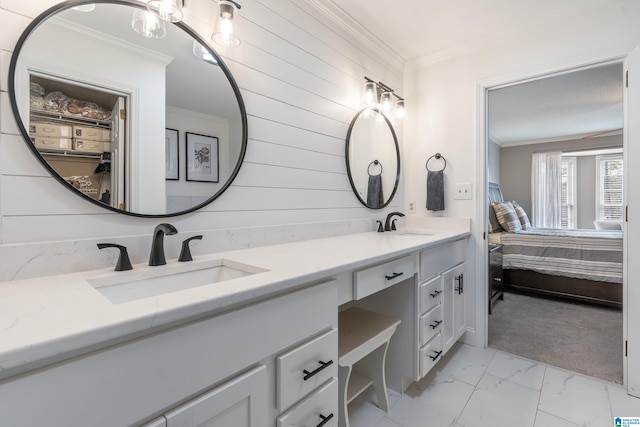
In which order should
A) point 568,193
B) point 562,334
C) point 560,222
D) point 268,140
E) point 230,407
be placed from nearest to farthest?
point 230,407, point 268,140, point 562,334, point 560,222, point 568,193

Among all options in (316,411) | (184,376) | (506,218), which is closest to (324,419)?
(316,411)

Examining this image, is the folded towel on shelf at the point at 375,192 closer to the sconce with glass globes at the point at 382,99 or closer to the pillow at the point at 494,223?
the sconce with glass globes at the point at 382,99

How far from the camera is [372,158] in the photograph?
226 centimetres

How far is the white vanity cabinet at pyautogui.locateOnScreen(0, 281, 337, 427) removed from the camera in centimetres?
50

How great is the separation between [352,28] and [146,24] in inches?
52.7

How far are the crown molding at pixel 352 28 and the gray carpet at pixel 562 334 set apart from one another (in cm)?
234

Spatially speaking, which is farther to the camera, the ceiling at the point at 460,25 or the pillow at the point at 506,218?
the pillow at the point at 506,218

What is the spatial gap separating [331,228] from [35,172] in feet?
4.40

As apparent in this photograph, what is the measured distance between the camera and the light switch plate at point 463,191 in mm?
2307

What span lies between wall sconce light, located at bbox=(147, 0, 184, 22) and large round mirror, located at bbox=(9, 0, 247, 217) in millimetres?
62

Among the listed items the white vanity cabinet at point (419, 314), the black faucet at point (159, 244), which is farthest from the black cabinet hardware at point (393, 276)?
the black faucet at point (159, 244)

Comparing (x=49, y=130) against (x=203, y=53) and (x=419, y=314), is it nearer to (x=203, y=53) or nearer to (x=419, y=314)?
(x=203, y=53)

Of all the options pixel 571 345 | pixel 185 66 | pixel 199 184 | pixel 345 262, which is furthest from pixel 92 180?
pixel 571 345

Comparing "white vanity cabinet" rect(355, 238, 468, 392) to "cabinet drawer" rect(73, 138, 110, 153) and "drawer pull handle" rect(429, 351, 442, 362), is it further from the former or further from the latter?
"cabinet drawer" rect(73, 138, 110, 153)
